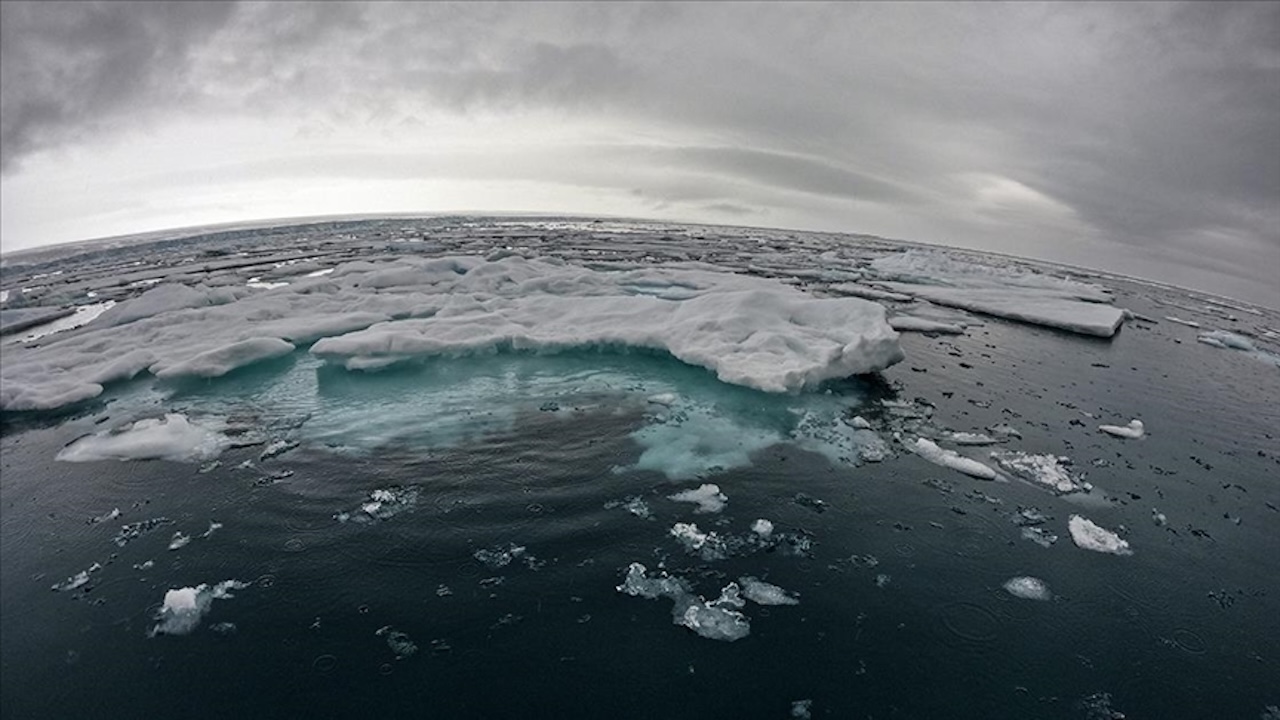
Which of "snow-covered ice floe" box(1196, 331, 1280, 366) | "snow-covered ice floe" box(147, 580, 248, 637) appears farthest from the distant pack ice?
"snow-covered ice floe" box(1196, 331, 1280, 366)

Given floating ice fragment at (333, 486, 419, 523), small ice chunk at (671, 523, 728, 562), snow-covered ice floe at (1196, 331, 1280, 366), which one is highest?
snow-covered ice floe at (1196, 331, 1280, 366)

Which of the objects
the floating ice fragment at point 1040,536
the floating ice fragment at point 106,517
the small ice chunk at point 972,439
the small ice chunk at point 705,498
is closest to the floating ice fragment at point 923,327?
the small ice chunk at point 972,439

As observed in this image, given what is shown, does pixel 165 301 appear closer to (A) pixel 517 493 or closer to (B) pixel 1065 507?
(A) pixel 517 493

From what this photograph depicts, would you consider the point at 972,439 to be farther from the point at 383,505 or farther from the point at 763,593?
the point at 383,505

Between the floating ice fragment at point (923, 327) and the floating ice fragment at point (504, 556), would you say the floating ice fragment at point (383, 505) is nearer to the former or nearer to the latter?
the floating ice fragment at point (504, 556)

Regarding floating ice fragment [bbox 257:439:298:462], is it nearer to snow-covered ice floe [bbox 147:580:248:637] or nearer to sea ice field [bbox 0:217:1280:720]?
sea ice field [bbox 0:217:1280:720]

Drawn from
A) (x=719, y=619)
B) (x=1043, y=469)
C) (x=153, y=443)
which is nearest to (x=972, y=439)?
(x=1043, y=469)
